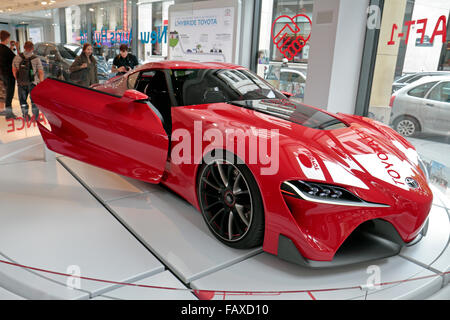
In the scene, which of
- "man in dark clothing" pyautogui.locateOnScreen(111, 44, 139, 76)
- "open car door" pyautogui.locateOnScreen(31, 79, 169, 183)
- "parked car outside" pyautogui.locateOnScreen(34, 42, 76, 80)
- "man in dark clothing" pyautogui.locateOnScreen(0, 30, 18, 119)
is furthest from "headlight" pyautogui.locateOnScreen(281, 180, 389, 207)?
"man in dark clothing" pyautogui.locateOnScreen(111, 44, 139, 76)

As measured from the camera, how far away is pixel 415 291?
1.65m

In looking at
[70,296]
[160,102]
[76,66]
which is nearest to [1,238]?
[70,296]

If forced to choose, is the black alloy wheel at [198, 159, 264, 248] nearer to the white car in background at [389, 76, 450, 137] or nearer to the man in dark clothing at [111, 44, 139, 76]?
the man in dark clothing at [111, 44, 139, 76]

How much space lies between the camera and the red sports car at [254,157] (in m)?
1.65

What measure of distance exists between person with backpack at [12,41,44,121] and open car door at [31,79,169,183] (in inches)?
54.8

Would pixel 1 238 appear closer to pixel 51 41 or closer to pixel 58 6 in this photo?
pixel 51 41

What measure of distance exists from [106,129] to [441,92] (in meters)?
4.34

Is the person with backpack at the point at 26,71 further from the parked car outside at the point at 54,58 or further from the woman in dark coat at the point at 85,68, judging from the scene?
the woman in dark coat at the point at 85,68

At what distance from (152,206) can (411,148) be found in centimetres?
188

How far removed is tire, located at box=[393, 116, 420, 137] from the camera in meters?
5.07

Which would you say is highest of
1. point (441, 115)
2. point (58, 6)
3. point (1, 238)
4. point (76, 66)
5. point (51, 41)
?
point (58, 6)

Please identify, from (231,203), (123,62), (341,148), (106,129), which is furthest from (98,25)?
(341,148)

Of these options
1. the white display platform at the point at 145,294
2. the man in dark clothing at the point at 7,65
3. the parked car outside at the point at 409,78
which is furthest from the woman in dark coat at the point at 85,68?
the parked car outside at the point at 409,78

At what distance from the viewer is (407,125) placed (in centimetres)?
518
